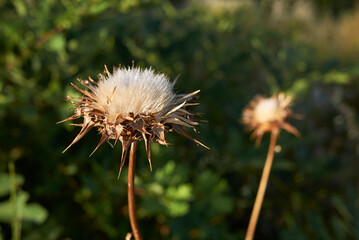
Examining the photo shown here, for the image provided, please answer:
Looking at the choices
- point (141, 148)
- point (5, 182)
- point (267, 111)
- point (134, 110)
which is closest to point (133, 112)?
point (134, 110)

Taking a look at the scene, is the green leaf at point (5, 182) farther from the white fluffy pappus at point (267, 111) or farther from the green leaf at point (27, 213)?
the white fluffy pappus at point (267, 111)

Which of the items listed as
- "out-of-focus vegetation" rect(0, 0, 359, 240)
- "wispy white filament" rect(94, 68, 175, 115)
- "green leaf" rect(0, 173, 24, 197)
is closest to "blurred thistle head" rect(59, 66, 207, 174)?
"wispy white filament" rect(94, 68, 175, 115)

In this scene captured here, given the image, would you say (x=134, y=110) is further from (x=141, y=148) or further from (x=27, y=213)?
(x=141, y=148)

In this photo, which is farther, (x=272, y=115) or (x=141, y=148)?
(x=141, y=148)

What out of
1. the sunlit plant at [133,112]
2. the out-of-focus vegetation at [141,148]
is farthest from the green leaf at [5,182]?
the sunlit plant at [133,112]

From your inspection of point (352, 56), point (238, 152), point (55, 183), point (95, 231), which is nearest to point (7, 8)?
point (55, 183)

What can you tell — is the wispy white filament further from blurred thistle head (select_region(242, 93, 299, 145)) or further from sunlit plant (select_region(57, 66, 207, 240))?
blurred thistle head (select_region(242, 93, 299, 145))

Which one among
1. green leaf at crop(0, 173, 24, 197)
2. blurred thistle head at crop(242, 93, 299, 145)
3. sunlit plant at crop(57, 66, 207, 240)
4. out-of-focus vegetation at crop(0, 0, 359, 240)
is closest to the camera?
sunlit plant at crop(57, 66, 207, 240)
